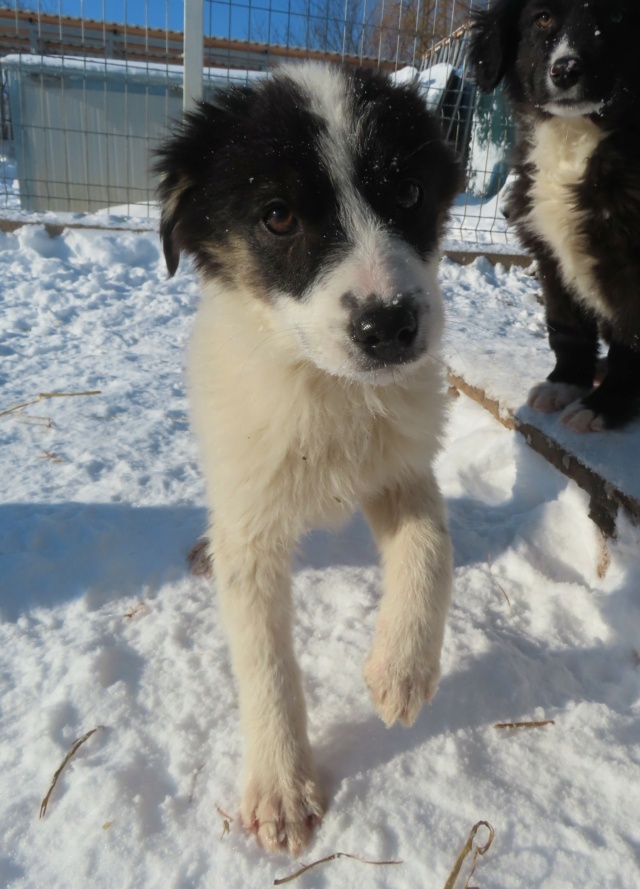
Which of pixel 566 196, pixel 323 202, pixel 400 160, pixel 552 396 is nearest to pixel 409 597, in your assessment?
pixel 323 202

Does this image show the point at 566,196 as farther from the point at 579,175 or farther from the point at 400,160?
the point at 400,160

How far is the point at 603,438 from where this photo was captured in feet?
8.49

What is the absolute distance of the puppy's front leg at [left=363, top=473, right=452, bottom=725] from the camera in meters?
1.64

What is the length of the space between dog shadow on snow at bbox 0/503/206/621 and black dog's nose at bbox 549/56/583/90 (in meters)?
2.16

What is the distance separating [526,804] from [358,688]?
540mm

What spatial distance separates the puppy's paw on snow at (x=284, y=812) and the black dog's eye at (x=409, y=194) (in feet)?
4.83

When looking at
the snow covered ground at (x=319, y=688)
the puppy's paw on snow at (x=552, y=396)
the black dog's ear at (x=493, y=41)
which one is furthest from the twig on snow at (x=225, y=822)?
the black dog's ear at (x=493, y=41)

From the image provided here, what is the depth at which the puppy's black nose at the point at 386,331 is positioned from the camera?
1486 millimetres

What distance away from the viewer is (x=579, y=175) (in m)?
2.69

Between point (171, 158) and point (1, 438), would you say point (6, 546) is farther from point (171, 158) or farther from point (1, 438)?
point (171, 158)

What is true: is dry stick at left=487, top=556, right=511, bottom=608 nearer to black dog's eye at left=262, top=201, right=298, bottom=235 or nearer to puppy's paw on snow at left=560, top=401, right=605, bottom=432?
puppy's paw on snow at left=560, top=401, right=605, bottom=432

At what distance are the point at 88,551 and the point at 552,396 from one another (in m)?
2.03

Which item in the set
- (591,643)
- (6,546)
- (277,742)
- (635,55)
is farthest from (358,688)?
(635,55)

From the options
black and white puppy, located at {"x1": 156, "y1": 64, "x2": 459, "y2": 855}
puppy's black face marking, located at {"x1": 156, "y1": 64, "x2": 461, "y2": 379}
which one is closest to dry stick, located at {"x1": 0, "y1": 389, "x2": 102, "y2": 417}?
black and white puppy, located at {"x1": 156, "y1": 64, "x2": 459, "y2": 855}
